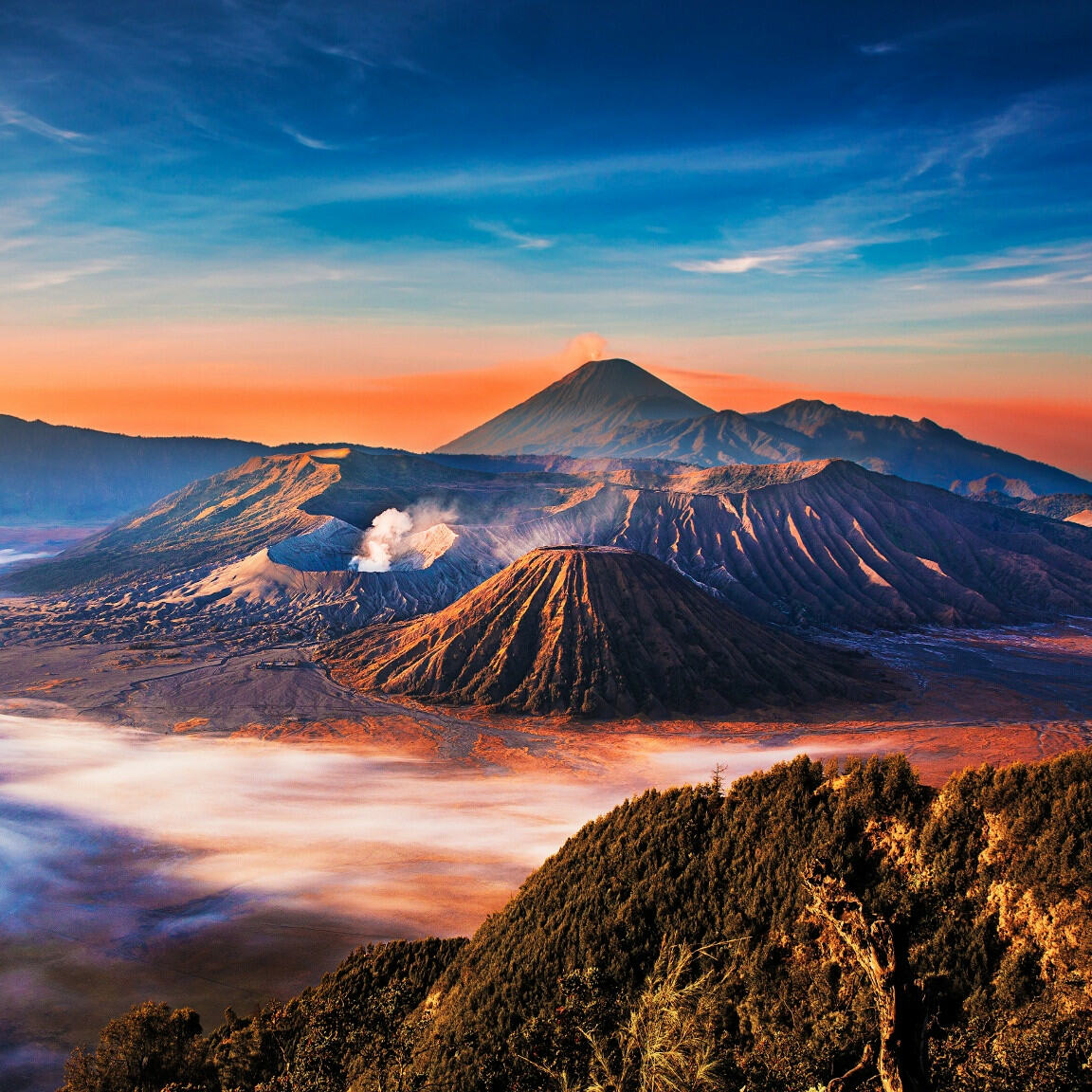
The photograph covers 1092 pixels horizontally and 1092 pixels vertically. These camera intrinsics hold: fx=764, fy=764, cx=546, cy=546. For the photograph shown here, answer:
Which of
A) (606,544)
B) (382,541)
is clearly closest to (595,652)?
(606,544)

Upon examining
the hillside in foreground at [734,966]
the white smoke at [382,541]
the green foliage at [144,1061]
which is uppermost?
the white smoke at [382,541]

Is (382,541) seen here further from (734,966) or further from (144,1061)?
(734,966)

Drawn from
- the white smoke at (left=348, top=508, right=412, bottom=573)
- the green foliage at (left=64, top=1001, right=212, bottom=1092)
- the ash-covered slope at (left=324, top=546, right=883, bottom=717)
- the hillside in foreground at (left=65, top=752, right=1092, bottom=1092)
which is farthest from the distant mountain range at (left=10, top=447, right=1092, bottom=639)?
the hillside in foreground at (left=65, top=752, right=1092, bottom=1092)

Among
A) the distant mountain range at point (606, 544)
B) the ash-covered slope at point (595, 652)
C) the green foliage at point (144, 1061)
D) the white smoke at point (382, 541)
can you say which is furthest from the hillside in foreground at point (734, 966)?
the white smoke at point (382, 541)

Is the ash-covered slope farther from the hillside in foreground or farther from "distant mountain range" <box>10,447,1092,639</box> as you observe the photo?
the hillside in foreground

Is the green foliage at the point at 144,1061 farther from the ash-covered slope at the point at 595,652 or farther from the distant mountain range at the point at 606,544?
the distant mountain range at the point at 606,544
